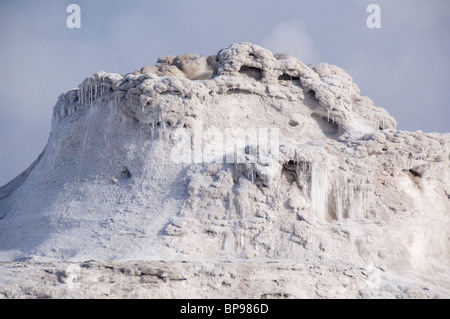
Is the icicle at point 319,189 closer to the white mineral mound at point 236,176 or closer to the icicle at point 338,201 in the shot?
the white mineral mound at point 236,176

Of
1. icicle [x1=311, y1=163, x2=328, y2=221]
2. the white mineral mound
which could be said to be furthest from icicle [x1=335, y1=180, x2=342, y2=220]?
icicle [x1=311, y1=163, x2=328, y2=221]

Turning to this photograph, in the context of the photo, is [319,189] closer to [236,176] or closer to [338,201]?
[338,201]

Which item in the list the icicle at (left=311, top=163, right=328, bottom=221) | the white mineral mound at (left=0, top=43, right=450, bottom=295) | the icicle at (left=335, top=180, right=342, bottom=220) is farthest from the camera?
the icicle at (left=335, top=180, right=342, bottom=220)

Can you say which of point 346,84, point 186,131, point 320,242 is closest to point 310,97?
point 346,84

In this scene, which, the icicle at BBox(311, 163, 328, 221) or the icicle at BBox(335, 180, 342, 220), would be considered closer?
the icicle at BBox(311, 163, 328, 221)

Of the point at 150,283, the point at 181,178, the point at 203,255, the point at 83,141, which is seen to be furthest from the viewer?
the point at 83,141

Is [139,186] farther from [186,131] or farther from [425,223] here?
[425,223]

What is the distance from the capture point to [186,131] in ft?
59.3

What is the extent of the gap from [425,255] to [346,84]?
5.78 m

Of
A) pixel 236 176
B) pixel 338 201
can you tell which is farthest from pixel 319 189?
pixel 236 176

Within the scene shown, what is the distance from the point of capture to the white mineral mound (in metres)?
16.0

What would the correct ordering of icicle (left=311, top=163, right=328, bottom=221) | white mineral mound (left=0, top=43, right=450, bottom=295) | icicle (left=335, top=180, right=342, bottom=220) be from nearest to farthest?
1. white mineral mound (left=0, top=43, right=450, bottom=295)
2. icicle (left=311, top=163, right=328, bottom=221)
3. icicle (left=335, top=180, right=342, bottom=220)

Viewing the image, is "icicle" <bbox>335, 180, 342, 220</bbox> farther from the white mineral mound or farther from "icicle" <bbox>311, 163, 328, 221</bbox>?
"icicle" <bbox>311, 163, 328, 221</bbox>

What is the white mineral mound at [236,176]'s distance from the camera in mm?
16016
